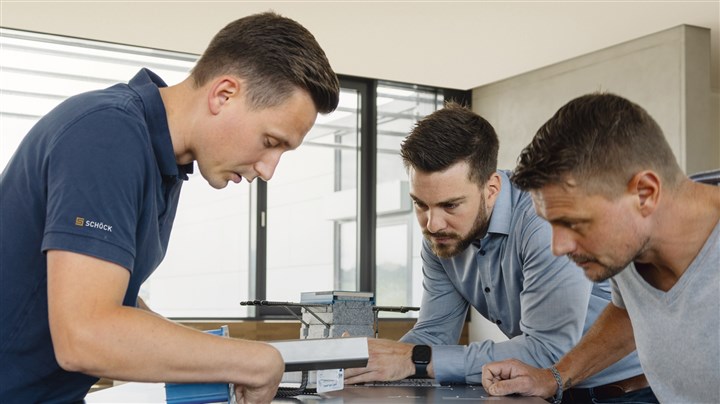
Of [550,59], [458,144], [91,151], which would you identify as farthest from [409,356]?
[550,59]

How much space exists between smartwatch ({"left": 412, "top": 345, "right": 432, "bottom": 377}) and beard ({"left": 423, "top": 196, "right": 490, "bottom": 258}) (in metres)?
0.38

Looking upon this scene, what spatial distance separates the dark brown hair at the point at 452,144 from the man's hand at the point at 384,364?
0.51 metres

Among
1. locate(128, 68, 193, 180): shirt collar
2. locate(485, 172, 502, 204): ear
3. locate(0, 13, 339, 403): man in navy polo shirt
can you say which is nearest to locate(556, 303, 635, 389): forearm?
locate(485, 172, 502, 204): ear

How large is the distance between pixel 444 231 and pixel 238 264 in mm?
4561

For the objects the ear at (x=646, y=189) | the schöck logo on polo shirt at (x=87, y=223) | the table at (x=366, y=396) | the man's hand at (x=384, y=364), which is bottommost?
the table at (x=366, y=396)

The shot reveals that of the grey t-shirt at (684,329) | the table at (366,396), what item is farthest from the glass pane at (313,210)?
the grey t-shirt at (684,329)

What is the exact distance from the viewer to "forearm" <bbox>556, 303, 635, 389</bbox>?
193cm

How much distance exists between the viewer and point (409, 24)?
595cm

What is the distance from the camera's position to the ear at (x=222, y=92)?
141cm

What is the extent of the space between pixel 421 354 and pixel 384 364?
0.10m

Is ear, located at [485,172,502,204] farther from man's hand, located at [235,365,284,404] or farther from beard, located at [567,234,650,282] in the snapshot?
man's hand, located at [235,365,284,404]

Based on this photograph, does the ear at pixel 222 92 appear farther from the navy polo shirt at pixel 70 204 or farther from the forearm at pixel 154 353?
the forearm at pixel 154 353

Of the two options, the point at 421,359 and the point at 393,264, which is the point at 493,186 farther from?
the point at 393,264

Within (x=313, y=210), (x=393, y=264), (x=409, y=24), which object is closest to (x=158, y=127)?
(x=409, y=24)
